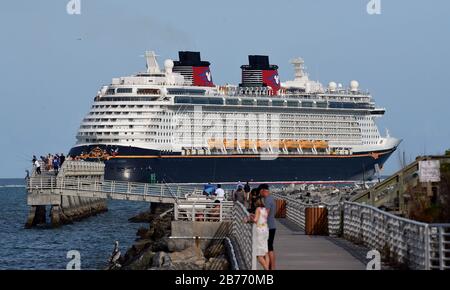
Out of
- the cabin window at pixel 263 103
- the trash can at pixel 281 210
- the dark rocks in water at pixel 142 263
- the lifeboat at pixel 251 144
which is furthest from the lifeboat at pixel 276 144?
the dark rocks in water at pixel 142 263

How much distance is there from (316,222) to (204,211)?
4854 mm

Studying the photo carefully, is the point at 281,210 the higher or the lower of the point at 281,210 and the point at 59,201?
the higher

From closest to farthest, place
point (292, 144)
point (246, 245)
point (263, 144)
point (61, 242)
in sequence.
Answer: point (246, 245), point (61, 242), point (263, 144), point (292, 144)

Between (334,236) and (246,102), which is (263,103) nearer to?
(246,102)

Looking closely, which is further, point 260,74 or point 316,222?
point 260,74

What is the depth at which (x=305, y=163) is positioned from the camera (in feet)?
371

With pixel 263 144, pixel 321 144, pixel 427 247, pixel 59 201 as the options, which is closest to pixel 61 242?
pixel 59 201

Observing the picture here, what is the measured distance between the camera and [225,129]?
371ft

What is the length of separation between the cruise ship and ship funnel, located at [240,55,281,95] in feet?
0.32

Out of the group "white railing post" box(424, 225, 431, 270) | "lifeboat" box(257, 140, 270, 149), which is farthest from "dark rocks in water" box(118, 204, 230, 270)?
"lifeboat" box(257, 140, 270, 149)

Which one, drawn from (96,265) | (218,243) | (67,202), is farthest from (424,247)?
(67,202)

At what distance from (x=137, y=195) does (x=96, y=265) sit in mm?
14096

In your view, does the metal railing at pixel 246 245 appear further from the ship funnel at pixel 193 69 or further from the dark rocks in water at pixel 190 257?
the ship funnel at pixel 193 69

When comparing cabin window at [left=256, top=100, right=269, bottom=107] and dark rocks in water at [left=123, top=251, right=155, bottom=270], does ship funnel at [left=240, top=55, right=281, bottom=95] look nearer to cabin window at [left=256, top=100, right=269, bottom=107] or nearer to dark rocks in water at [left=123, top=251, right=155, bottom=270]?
cabin window at [left=256, top=100, right=269, bottom=107]
